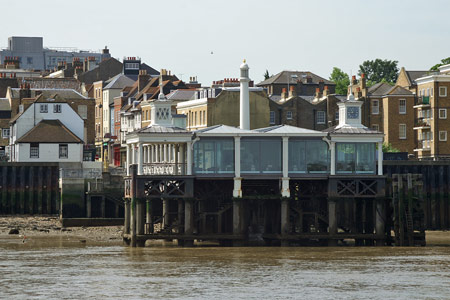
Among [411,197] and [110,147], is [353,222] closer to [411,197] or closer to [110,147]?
[411,197]

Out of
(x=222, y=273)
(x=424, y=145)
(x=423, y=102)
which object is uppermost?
(x=423, y=102)

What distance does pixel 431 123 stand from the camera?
12388 cm

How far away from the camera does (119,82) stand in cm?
14950

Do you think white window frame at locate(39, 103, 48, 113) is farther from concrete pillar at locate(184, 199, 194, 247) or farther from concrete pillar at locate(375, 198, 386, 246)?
concrete pillar at locate(375, 198, 386, 246)

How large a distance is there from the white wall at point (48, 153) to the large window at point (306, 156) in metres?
38.7

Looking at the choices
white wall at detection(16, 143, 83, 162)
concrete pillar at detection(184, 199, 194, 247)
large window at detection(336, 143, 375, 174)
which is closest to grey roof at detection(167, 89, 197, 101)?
white wall at detection(16, 143, 83, 162)

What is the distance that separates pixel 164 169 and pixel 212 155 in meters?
2.86

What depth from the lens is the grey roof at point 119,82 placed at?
5846 inches

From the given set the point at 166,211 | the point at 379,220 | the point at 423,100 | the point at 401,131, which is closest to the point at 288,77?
the point at 401,131

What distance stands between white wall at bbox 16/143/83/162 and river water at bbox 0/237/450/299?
112ft

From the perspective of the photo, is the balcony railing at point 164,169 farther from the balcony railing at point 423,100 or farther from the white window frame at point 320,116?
the balcony railing at point 423,100

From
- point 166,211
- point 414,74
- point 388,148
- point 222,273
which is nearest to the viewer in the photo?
point 222,273

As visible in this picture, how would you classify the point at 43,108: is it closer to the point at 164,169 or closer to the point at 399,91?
the point at 399,91

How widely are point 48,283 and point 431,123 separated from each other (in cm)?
8036
